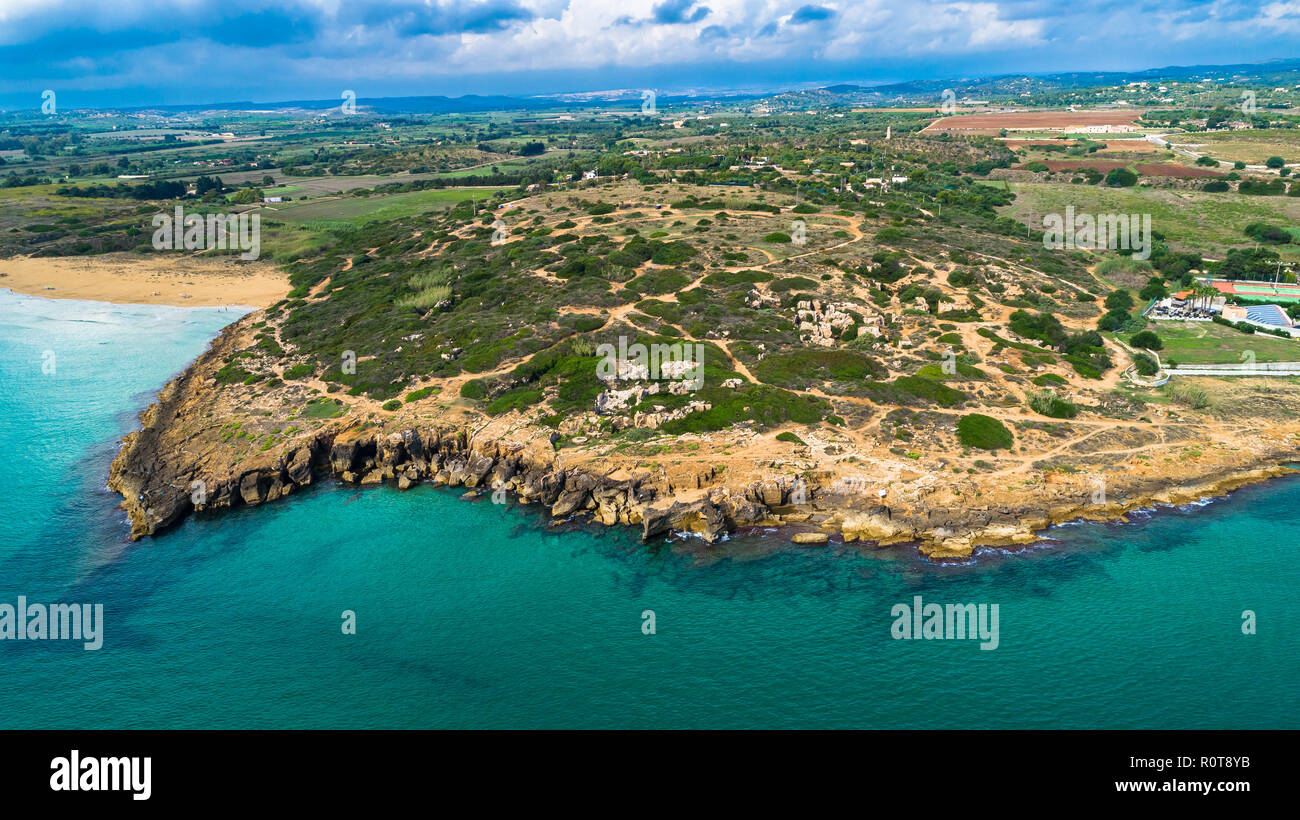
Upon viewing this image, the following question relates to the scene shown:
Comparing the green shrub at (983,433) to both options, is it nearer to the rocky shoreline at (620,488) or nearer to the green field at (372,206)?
the rocky shoreline at (620,488)

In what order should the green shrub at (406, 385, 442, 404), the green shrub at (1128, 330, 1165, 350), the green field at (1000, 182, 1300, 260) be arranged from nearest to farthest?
the green shrub at (406, 385, 442, 404) → the green shrub at (1128, 330, 1165, 350) → the green field at (1000, 182, 1300, 260)

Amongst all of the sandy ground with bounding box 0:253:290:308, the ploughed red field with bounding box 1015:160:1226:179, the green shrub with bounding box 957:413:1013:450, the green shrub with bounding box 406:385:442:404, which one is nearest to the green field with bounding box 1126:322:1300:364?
the green shrub with bounding box 957:413:1013:450

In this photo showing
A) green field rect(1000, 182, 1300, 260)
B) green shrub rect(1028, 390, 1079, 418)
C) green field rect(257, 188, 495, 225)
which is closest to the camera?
green shrub rect(1028, 390, 1079, 418)

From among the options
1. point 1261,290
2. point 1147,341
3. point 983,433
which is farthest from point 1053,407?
point 1261,290

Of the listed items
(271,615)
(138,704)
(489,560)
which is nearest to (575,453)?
A: (489,560)

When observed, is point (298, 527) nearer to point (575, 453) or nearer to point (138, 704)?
point (138, 704)

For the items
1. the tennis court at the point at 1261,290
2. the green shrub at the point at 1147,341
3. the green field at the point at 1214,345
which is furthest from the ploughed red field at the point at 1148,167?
the green shrub at the point at 1147,341

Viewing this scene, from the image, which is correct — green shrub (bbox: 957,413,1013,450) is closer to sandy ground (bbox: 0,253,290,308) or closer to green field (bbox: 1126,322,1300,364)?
green field (bbox: 1126,322,1300,364)
